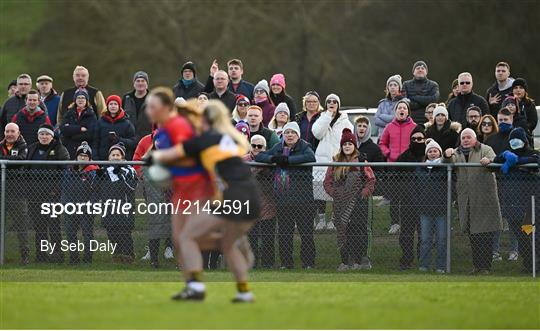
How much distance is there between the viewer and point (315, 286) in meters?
15.4

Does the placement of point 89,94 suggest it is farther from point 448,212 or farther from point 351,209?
point 448,212

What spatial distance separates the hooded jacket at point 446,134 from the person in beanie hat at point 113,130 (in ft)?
14.5

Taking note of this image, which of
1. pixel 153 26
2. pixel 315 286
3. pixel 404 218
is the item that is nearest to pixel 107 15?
pixel 153 26

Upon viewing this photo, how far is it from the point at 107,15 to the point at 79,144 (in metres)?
24.8

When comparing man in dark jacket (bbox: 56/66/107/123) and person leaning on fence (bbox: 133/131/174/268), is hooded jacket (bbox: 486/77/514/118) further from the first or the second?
man in dark jacket (bbox: 56/66/107/123)

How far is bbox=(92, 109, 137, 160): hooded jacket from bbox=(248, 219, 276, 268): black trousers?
2.59 meters

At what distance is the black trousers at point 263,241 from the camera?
1884 centimetres

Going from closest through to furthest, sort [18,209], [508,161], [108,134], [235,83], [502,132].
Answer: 1. [508,161]
2. [18,209]
3. [502,132]
4. [108,134]
5. [235,83]

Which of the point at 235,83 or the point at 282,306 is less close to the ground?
the point at 235,83

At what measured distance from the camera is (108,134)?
20.2 meters

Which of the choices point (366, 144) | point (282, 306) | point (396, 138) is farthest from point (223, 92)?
point (282, 306)

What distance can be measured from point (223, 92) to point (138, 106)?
1.47 m

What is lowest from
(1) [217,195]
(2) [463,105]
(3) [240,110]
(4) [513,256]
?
(4) [513,256]

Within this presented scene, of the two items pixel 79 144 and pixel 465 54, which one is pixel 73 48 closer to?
pixel 465 54
